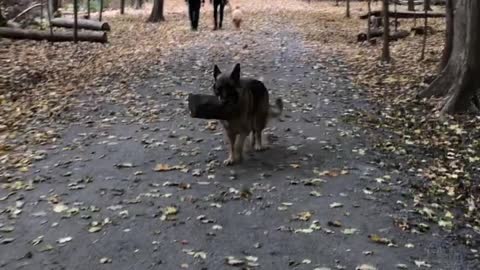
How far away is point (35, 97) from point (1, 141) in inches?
129

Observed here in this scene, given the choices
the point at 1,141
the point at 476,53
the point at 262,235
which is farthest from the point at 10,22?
the point at 262,235

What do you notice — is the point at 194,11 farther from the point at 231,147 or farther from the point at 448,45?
the point at 231,147

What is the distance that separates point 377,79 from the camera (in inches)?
543

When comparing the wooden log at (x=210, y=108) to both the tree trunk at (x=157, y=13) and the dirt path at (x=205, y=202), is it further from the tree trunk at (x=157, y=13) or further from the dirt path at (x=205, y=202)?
the tree trunk at (x=157, y=13)

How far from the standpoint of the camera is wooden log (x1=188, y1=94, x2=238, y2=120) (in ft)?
23.9

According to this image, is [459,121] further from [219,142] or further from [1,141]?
[1,141]

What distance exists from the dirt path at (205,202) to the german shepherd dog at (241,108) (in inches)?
11.9

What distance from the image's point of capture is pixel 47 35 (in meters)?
19.8

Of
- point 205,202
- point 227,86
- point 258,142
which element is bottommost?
point 205,202

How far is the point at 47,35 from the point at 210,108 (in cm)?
1398

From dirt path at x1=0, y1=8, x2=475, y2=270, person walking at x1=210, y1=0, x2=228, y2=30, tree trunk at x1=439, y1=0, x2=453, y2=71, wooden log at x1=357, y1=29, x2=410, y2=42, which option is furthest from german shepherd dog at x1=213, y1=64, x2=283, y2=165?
person walking at x1=210, y1=0, x2=228, y2=30

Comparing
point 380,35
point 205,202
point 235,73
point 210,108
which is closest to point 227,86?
point 235,73

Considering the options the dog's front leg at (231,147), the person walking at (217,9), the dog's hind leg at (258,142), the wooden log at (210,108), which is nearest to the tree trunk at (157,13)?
the person walking at (217,9)

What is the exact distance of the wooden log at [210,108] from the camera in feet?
23.9
